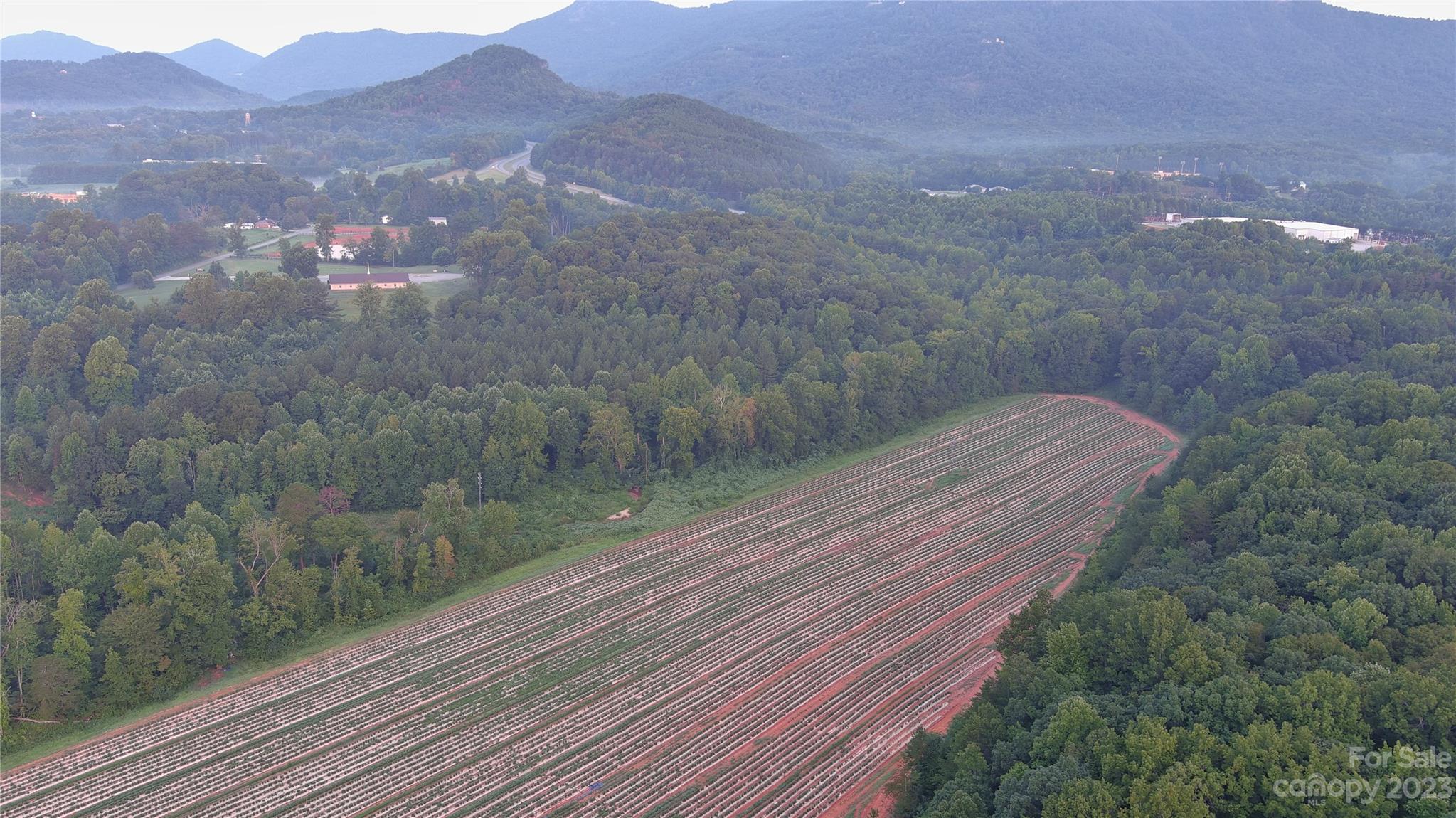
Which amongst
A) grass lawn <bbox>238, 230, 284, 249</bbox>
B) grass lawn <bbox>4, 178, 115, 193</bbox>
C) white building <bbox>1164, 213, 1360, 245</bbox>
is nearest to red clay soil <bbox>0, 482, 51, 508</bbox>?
grass lawn <bbox>238, 230, 284, 249</bbox>

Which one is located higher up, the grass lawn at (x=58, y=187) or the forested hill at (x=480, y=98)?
the forested hill at (x=480, y=98)

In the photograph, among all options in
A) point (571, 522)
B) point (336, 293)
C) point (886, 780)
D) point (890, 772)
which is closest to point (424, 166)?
point (336, 293)

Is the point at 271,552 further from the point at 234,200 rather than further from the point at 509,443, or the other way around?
the point at 234,200

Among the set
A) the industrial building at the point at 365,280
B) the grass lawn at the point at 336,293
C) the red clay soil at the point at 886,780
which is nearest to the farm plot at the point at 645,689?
the red clay soil at the point at 886,780

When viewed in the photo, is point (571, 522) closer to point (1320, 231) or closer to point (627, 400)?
point (627, 400)

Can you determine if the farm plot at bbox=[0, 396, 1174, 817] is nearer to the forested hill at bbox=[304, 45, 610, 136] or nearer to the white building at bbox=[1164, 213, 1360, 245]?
the white building at bbox=[1164, 213, 1360, 245]

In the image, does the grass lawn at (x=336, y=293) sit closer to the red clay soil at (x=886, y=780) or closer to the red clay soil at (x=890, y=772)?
the red clay soil at (x=890, y=772)
